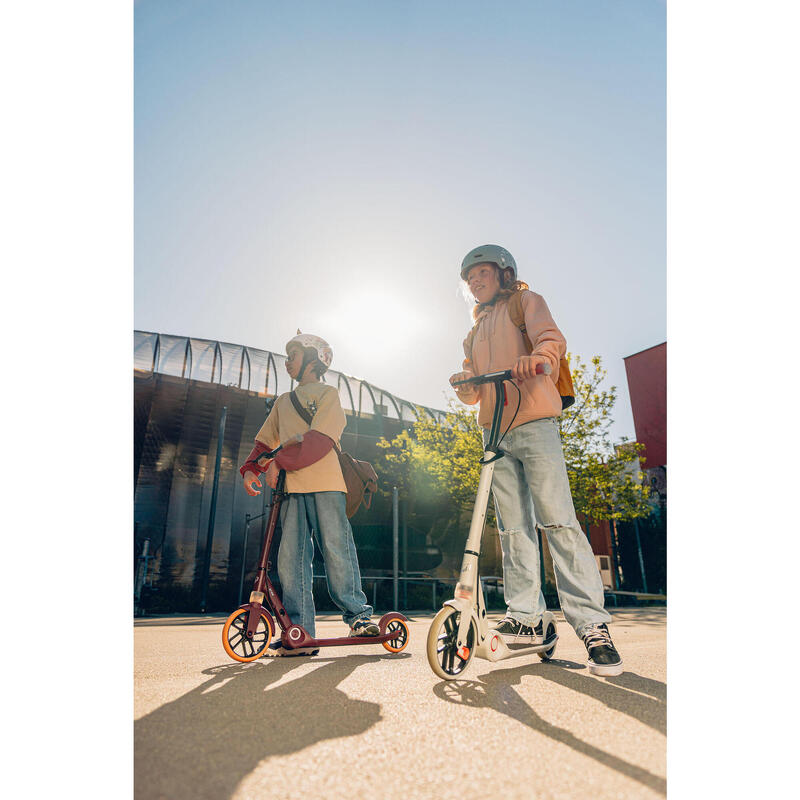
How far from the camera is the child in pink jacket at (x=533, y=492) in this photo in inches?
84.2

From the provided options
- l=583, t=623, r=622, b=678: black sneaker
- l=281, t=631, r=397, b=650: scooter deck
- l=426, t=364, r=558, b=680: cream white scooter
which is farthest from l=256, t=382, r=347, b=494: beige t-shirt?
l=583, t=623, r=622, b=678: black sneaker

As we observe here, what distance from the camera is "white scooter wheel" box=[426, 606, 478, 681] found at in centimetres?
174

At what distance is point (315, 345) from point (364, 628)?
5.44 feet

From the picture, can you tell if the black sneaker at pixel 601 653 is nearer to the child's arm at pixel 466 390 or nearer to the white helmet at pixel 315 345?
the child's arm at pixel 466 390

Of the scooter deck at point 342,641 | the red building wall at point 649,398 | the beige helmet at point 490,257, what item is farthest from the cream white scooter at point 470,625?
the red building wall at point 649,398

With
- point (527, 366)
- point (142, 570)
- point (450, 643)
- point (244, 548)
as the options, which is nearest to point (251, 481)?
point (450, 643)

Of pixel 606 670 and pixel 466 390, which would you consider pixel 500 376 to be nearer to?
pixel 466 390

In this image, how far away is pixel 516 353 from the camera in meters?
2.50

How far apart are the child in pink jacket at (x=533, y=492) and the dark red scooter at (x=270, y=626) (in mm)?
797

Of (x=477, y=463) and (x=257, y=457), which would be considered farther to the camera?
(x=477, y=463)

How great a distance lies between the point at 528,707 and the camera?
4.62 ft

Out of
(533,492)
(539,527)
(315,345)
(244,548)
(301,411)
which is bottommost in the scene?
(244,548)
